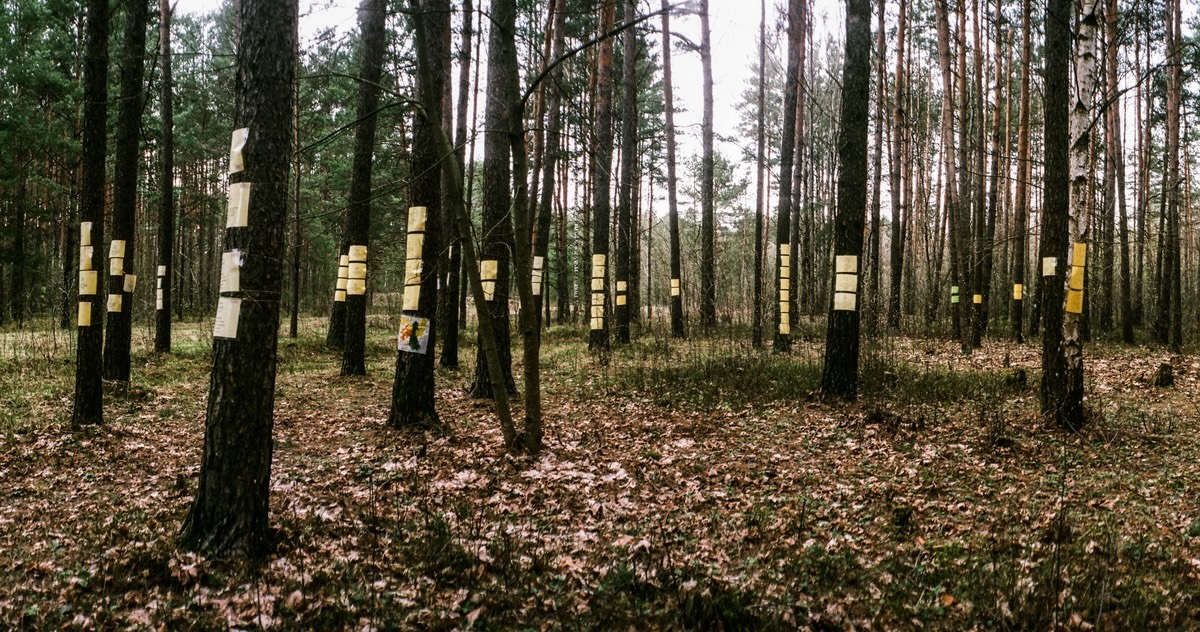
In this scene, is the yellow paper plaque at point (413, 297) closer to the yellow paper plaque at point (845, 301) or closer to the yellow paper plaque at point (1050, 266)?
the yellow paper plaque at point (845, 301)

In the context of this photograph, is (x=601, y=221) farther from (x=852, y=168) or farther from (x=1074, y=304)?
(x=1074, y=304)

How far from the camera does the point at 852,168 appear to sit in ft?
26.2

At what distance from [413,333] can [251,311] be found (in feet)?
10.2

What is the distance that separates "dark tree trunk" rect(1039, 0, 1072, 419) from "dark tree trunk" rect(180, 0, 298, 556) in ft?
23.3

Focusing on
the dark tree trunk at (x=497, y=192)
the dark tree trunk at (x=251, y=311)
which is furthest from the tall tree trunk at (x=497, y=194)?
the dark tree trunk at (x=251, y=311)

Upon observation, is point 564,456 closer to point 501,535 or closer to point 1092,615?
point 501,535

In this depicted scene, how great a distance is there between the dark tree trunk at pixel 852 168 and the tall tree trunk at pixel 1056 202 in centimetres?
188

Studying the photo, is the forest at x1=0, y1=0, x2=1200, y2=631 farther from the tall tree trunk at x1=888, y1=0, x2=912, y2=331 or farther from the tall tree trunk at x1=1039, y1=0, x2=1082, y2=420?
the tall tree trunk at x1=888, y1=0, x2=912, y2=331

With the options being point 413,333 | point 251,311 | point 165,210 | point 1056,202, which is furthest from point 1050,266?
point 165,210

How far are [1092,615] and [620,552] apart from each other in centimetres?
256

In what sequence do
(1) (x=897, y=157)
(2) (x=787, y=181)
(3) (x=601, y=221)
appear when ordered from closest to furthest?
(3) (x=601, y=221)
(2) (x=787, y=181)
(1) (x=897, y=157)

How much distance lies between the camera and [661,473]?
5.80 meters

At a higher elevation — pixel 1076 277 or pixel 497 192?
pixel 497 192

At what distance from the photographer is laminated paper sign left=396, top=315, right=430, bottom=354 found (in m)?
6.88
